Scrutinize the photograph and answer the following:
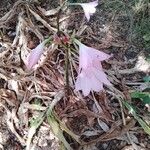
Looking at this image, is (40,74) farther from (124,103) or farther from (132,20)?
(132,20)

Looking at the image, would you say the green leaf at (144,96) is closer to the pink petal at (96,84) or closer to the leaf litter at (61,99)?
the leaf litter at (61,99)

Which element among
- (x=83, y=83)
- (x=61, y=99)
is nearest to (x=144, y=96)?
(x=61, y=99)

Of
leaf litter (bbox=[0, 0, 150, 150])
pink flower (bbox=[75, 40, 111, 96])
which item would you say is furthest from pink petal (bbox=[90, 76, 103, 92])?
leaf litter (bbox=[0, 0, 150, 150])

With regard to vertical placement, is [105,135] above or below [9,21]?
below

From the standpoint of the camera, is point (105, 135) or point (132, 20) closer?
point (105, 135)

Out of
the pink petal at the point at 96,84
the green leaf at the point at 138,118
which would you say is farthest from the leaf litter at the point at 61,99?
the pink petal at the point at 96,84

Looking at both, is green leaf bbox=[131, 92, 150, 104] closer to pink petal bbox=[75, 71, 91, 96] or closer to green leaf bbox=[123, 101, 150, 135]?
green leaf bbox=[123, 101, 150, 135]

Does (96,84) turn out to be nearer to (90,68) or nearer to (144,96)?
(90,68)

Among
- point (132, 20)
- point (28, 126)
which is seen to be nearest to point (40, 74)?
point (28, 126)
